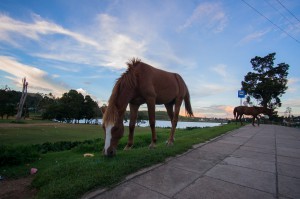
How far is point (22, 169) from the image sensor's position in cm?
445

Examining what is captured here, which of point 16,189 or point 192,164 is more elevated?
point 192,164

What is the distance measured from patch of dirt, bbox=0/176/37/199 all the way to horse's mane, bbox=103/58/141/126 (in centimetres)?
153

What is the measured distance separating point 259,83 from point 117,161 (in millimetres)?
33549

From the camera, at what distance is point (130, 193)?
2.53 meters

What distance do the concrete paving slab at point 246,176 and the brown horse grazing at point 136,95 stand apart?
1.81 meters

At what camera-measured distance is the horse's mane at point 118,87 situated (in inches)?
144

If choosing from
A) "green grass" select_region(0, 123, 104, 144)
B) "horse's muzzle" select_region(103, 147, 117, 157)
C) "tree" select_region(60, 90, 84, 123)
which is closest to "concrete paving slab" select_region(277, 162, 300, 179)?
"horse's muzzle" select_region(103, 147, 117, 157)

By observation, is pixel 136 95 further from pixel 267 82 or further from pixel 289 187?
pixel 267 82

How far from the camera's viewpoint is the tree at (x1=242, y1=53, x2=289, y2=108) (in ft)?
98.7

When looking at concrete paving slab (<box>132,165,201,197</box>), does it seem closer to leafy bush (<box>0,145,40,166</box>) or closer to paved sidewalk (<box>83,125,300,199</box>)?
paved sidewalk (<box>83,125,300,199</box>)

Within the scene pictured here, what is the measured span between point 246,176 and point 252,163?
1026mm

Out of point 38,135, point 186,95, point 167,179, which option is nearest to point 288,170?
point 167,179

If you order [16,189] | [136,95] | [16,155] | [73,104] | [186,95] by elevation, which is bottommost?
[16,189]

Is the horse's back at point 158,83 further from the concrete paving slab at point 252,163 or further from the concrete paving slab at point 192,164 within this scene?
the concrete paving slab at point 252,163
